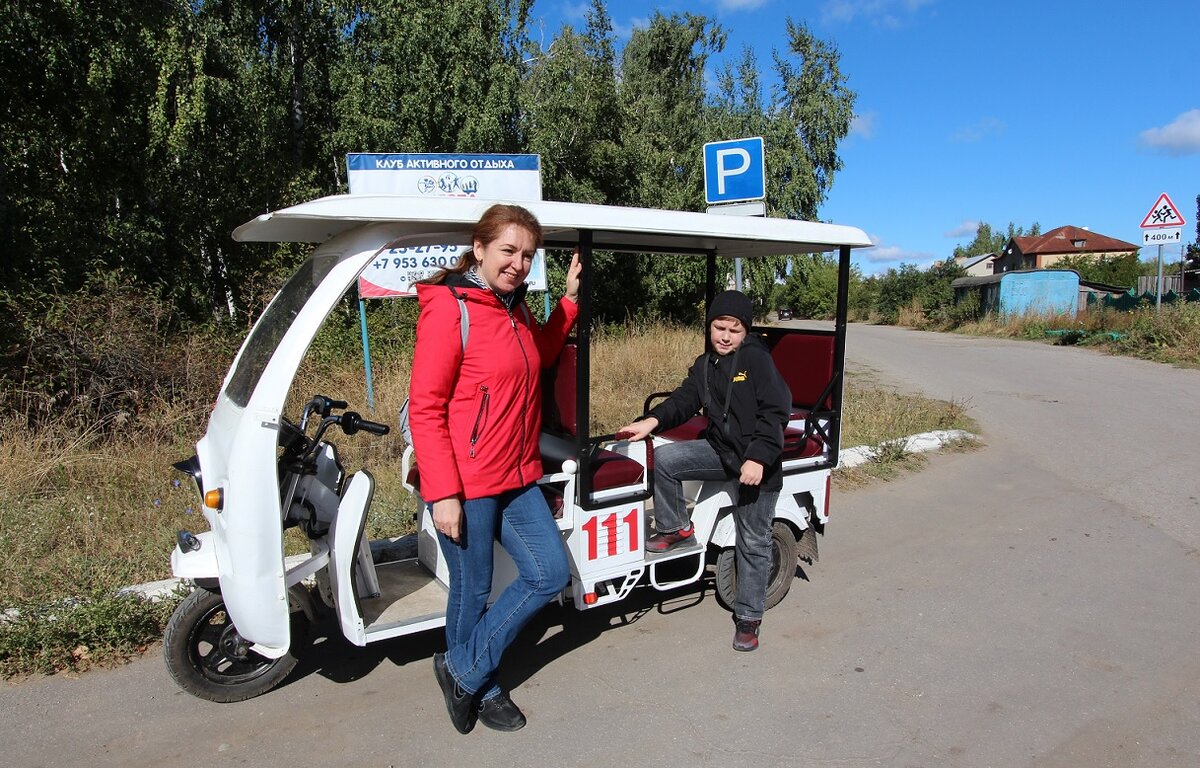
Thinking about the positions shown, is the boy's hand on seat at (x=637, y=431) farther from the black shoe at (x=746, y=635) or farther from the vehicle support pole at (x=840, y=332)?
the vehicle support pole at (x=840, y=332)

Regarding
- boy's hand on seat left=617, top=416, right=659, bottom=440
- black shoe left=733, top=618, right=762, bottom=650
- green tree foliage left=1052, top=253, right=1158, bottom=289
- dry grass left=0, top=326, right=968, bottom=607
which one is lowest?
black shoe left=733, top=618, right=762, bottom=650

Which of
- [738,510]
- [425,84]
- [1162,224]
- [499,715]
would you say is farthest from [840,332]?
[1162,224]

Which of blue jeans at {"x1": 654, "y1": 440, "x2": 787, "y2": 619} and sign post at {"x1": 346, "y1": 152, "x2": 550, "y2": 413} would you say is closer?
blue jeans at {"x1": 654, "y1": 440, "x2": 787, "y2": 619}

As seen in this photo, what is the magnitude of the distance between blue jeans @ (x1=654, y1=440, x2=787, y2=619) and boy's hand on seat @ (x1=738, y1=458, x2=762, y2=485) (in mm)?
274

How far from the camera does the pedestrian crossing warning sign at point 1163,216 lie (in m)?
15.3

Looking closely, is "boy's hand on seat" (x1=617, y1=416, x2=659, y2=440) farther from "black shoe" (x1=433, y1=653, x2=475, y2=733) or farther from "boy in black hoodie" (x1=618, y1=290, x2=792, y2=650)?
"black shoe" (x1=433, y1=653, x2=475, y2=733)

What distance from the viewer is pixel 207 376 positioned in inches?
287

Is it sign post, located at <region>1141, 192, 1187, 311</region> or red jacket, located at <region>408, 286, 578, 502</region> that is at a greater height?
sign post, located at <region>1141, 192, 1187, 311</region>

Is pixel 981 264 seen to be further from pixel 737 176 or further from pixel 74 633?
pixel 74 633

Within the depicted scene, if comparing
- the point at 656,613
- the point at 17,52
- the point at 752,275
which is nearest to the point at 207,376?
the point at 17,52

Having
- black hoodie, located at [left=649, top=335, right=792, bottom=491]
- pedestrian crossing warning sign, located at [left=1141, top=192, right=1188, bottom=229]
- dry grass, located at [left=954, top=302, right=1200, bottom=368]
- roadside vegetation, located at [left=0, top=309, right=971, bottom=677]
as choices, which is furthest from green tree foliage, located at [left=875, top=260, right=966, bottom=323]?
black hoodie, located at [left=649, top=335, right=792, bottom=491]

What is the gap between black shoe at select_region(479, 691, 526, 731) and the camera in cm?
297

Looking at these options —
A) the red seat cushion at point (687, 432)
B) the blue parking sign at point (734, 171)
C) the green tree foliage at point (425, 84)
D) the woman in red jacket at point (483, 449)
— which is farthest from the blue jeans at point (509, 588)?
the green tree foliage at point (425, 84)

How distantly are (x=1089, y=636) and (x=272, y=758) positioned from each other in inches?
149
